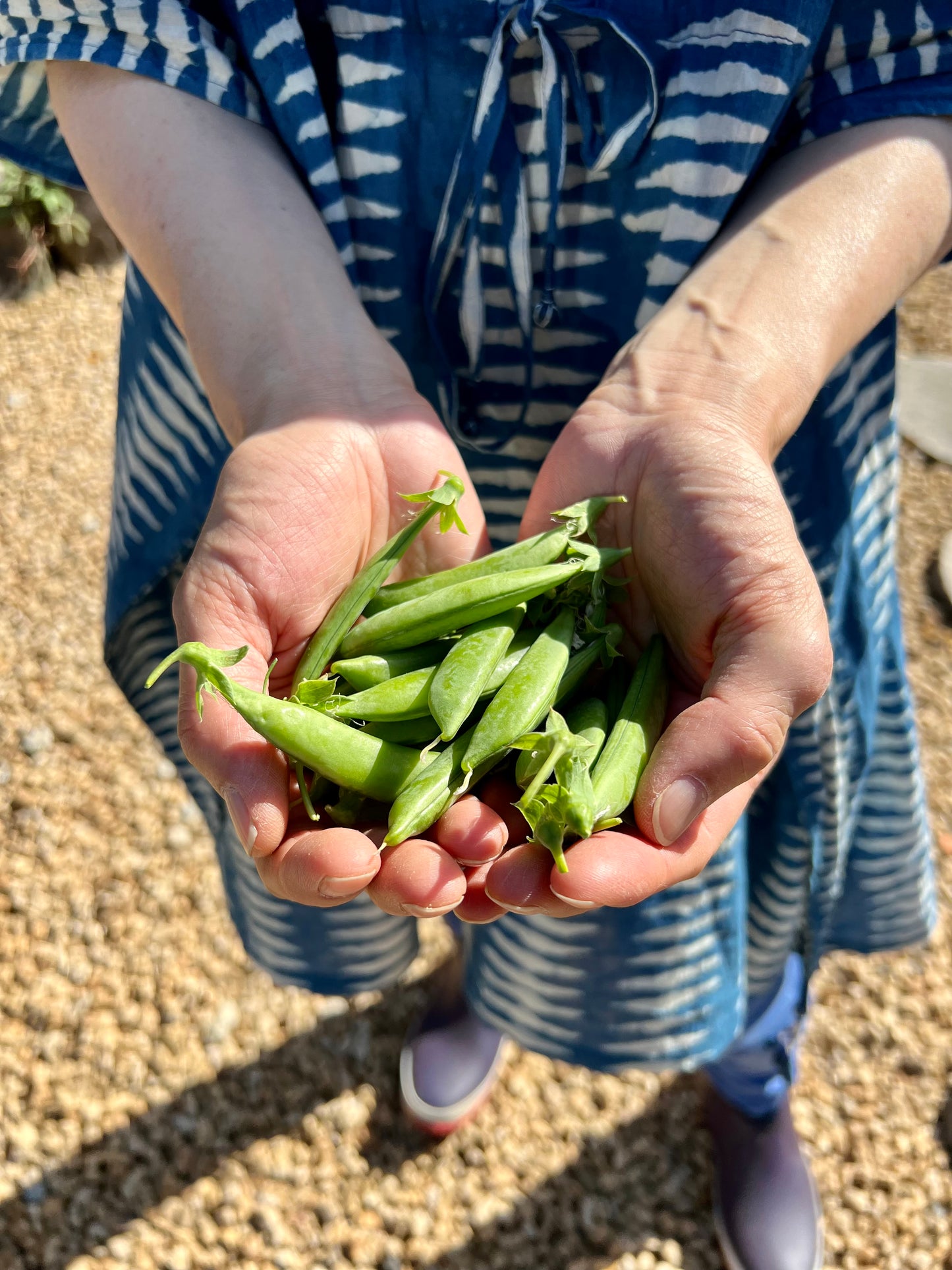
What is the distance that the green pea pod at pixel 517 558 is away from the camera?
1.91 meters

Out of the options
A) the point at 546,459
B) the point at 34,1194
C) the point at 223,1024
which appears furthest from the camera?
the point at 223,1024

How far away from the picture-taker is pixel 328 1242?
114 inches

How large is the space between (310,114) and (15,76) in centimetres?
71

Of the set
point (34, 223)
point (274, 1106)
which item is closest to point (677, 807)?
point (274, 1106)

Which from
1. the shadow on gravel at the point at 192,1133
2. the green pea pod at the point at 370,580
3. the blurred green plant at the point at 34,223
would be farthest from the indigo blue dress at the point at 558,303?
the blurred green plant at the point at 34,223

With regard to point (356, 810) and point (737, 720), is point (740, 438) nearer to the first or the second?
point (737, 720)

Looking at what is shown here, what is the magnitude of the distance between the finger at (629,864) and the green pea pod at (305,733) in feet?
1.14

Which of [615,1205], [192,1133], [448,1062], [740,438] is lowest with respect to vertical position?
[615,1205]

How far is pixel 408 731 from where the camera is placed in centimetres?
188

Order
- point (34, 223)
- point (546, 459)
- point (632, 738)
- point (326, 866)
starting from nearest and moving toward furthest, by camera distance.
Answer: point (326, 866), point (632, 738), point (546, 459), point (34, 223)

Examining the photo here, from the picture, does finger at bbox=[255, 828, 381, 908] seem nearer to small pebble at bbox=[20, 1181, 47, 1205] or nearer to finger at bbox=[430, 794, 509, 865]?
finger at bbox=[430, 794, 509, 865]

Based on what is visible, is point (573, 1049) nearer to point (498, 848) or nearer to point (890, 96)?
point (498, 848)

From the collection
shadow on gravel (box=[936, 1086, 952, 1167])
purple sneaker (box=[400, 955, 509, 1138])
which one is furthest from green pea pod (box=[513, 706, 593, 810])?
shadow on gravel (box=[936, 1086, 952, 1167])

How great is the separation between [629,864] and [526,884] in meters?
0.16
